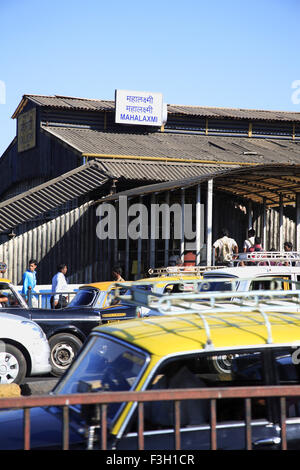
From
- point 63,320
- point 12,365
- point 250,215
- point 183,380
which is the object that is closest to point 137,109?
point 250,215

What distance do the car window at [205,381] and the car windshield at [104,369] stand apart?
0.66 ft

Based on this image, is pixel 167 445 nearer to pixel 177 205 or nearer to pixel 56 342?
pixel 56 342

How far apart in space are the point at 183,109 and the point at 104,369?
30.9 m

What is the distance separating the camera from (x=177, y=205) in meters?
23.5

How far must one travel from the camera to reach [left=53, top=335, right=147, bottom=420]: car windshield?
172 inches

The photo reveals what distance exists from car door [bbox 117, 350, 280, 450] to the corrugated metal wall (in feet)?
61.0

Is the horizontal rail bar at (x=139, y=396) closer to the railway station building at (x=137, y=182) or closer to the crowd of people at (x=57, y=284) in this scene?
the crowd of people at (x=57, y=284)

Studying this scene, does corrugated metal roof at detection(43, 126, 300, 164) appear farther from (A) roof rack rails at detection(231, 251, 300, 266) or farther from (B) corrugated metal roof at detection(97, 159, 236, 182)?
(A) roof rack rails at detection(231, 251, 300, 266)

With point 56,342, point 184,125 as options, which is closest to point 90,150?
point 184,125

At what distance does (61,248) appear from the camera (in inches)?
916

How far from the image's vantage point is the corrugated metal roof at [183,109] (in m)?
31.7

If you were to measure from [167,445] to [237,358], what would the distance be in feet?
2.73

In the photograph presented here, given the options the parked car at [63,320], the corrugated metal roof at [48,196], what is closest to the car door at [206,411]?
the parked car at [63,320]

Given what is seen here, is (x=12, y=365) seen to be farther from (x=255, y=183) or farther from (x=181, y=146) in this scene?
(x=181, y=146)
